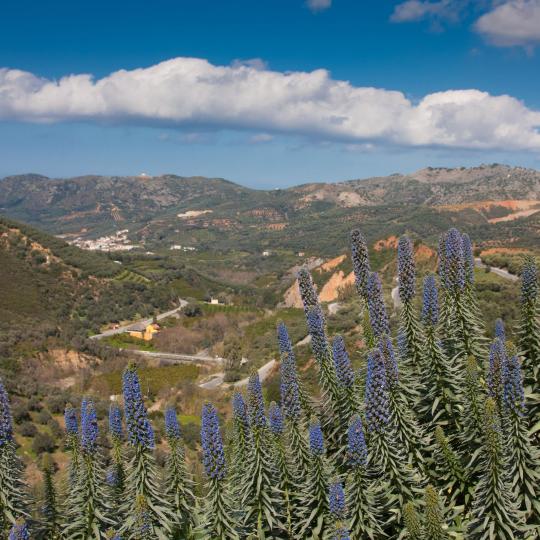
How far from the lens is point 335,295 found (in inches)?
4766

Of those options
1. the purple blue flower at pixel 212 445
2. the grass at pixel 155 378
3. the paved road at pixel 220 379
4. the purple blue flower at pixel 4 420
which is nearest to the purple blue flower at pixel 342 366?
the purple blue flower at pixel 212 445

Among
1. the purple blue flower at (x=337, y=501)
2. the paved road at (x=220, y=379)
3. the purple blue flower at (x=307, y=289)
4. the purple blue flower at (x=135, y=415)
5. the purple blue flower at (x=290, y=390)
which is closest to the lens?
the purple blue flower at (x=337, y=501)

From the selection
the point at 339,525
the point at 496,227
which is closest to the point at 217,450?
the point at 339,525

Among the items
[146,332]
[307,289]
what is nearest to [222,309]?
[146,332]

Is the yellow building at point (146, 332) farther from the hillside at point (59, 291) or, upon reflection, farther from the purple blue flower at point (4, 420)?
the purple blue flower at point (4, 420)

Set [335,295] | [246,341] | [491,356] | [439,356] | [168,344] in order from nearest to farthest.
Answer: [491,356] → [439,356] → [246,341] → [168,344] → [335,295]

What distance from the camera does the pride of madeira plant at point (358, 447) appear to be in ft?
38.3

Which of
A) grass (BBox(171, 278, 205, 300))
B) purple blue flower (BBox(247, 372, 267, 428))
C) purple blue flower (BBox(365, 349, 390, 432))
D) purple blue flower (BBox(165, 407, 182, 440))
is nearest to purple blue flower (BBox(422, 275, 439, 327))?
purple blue flower (BBox(365, 349, 390, 432))

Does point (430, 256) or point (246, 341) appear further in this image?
point (246, 341)

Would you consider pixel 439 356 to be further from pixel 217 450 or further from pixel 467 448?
pixel 217 450

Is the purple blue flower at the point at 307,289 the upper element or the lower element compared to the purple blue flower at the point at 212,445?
upper

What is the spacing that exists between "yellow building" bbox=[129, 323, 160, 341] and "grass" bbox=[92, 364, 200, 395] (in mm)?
24678

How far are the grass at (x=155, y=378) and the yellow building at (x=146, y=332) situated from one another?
24.7 m

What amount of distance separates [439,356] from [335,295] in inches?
4235
